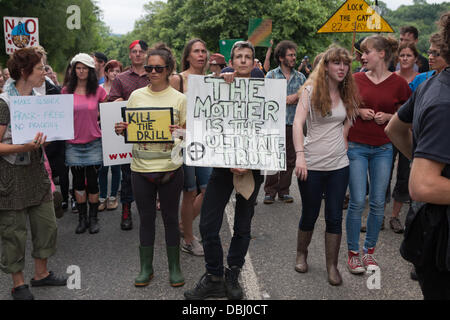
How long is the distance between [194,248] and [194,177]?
0.74 metres

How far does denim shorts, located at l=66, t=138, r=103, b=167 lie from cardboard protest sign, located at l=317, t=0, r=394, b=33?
4.89 meters

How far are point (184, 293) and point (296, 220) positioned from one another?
231cm

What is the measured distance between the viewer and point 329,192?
12.1ft

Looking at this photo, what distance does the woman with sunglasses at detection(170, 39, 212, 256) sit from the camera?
4.37m

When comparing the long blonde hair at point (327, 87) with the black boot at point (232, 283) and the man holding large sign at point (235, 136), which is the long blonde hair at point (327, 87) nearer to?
the man holding large sign at point (235, 136)

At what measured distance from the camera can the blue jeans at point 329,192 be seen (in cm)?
366

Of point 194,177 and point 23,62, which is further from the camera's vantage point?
point 194,177

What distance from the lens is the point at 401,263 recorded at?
4.12 meters

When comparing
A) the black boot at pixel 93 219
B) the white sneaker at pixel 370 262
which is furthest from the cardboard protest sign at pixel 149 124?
the white sneaker at pixel 370 262

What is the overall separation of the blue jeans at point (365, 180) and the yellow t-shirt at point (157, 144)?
1.63 m

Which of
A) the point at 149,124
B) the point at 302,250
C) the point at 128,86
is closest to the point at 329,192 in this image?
the point at 302,250

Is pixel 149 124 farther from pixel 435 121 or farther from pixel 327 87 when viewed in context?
pixel 435 121

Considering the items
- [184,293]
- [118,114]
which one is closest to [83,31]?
[118,114]
